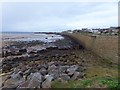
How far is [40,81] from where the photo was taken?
12992mm

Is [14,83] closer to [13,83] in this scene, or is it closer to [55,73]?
[13,83]

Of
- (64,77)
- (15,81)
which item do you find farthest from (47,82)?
(15,81)

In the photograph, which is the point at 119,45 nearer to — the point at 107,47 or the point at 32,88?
the point at 107,47

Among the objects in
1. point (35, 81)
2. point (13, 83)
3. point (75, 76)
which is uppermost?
point (75, 76)

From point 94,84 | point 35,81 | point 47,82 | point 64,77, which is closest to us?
point 94,84

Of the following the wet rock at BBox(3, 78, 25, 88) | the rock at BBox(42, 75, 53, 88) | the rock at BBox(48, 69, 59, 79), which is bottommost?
the wet rock at BBox(3, 78, 25, 88)

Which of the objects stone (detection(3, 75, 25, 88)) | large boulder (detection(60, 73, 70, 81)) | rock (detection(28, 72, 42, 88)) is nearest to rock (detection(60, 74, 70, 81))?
large boulder (detection(60, 73, 70, 81))

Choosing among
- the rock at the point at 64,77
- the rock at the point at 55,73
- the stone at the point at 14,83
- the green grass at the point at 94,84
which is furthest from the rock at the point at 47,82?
the stone at the point at 14,83

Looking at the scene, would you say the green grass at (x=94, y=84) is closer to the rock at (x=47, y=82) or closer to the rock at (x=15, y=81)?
the rock at (x=47, y=82)

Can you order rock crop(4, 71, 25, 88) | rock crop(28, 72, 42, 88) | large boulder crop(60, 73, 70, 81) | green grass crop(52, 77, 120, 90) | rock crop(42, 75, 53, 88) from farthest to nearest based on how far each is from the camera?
rock crop(4, 71, 25, 88), large boulder crop(60, 73, 70, 81), rock crop(28, 72, 42, 88), rock crop(42, 75, 53, 88), green grass crop(52, 77, 120, 90)

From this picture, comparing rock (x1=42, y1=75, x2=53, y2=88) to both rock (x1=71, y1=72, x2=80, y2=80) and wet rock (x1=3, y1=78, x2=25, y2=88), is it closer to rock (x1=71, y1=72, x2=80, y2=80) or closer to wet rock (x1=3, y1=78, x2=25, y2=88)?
rock (x1=71, y1=72, x2=80, y2=80)

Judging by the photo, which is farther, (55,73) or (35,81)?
(55,73)

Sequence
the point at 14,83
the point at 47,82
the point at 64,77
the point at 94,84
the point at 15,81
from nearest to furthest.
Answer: the point at 94,84 < the point at 47,82 < the point at 64,77 < the point at 14,83 < the point at 15,81

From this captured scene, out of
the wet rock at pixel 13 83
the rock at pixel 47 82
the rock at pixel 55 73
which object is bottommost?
the wet rock at pixel 13 83
